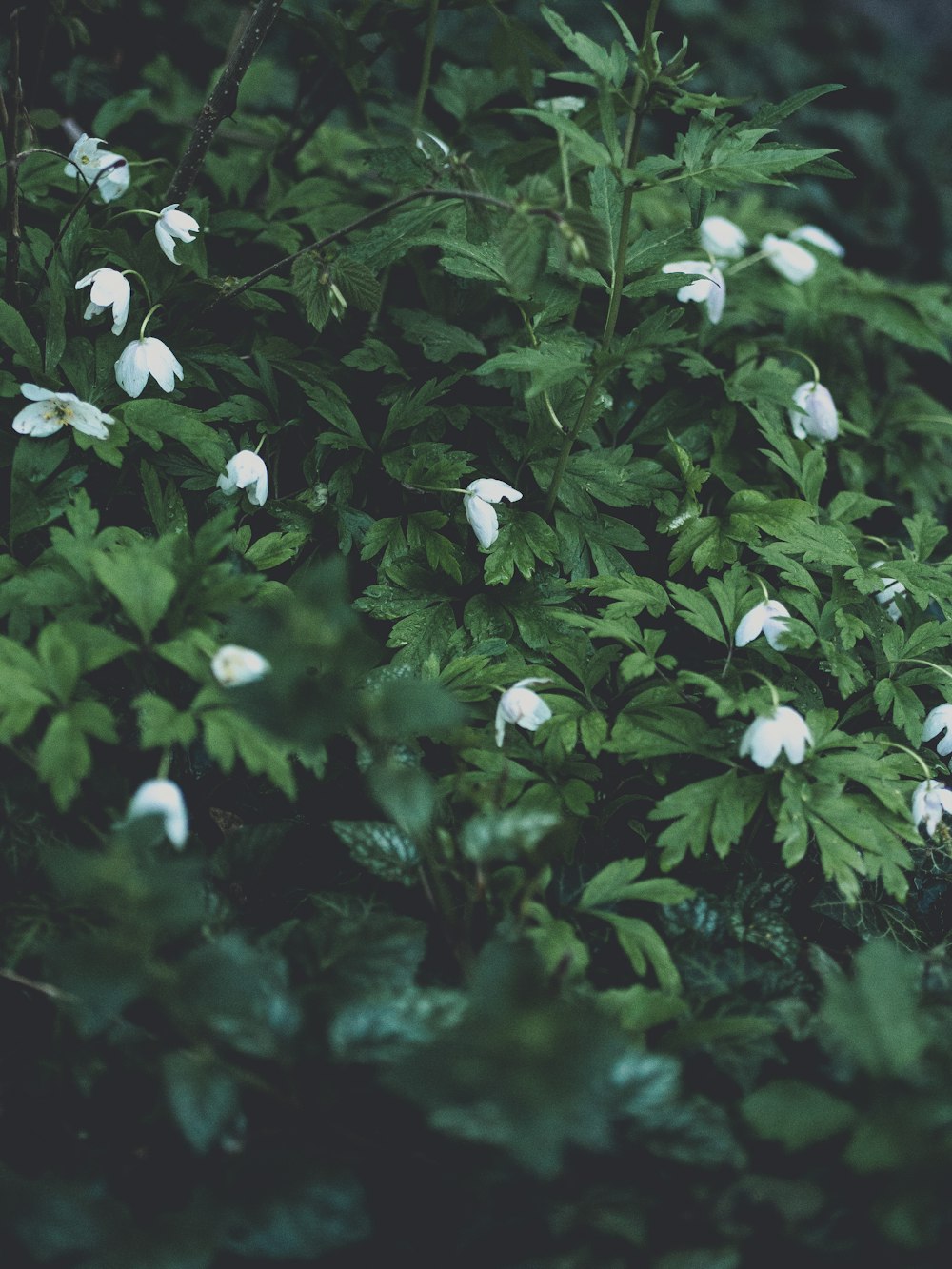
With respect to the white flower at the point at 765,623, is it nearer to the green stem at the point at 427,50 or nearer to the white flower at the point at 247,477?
the white flower at the point at 247,477

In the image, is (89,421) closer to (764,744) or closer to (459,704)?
(459,704)

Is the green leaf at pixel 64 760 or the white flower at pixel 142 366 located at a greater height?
the white flower at pixel 142 366

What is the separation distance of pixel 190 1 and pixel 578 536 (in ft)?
9.20

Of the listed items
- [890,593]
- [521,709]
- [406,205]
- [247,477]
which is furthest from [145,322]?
[890,593]

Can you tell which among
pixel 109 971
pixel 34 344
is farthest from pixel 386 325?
pixel 109 971

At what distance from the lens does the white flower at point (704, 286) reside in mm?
2367

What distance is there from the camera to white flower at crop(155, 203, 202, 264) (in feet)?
6.92

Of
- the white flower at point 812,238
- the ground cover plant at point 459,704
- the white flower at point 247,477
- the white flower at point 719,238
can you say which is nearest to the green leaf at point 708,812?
the ground cover plant at point 459,704

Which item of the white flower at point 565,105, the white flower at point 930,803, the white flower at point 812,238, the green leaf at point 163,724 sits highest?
the white flower at point 565,105

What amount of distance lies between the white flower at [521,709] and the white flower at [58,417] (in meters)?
0.93

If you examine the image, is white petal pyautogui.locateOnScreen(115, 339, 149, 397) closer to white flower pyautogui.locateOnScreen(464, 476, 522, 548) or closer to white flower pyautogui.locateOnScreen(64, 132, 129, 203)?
white flower pyautogui.locateOnScreen(64, 132, 129, 203)

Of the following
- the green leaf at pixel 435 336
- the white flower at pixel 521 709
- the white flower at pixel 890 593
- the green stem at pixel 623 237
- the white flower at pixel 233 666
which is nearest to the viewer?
the white flower at pixel 233 666

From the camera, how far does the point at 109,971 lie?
3.96ft

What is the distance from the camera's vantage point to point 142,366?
2002mm
